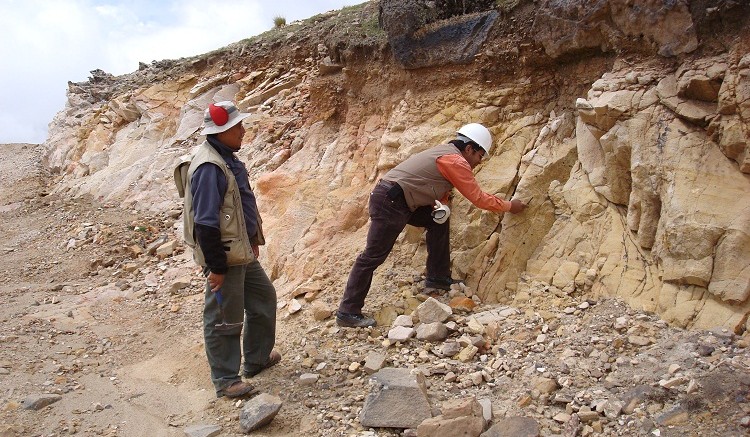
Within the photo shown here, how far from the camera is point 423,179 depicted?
15.4 feet

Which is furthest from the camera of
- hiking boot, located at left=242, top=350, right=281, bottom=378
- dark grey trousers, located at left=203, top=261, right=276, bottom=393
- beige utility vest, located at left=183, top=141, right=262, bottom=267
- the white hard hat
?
the white hard hat

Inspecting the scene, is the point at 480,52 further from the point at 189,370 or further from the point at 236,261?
the point at 189,370

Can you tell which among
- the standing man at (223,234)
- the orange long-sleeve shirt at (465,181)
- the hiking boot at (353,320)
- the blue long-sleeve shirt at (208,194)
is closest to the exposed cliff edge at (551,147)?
the hiking boot at (353,320)

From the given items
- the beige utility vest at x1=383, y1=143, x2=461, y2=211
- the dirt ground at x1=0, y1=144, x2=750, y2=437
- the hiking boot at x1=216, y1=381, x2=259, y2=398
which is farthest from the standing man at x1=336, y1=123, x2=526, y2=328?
the hiking boot at x1=216, y1=381, x2=259, y2=398

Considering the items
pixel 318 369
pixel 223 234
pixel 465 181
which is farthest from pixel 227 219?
pixel 465 181

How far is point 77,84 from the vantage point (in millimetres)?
15609

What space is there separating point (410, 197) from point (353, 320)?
1.06 metres

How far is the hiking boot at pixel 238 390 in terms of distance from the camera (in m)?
3.95

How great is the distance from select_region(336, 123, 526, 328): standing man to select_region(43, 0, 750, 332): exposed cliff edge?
0.39 m

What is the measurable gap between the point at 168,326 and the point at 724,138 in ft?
16.1

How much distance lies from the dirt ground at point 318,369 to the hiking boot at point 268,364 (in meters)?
0.09

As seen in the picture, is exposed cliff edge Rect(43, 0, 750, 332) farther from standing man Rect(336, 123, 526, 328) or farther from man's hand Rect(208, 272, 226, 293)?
man's hand Rect(208, 272, 226, 293)

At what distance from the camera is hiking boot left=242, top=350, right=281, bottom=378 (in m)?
4.31

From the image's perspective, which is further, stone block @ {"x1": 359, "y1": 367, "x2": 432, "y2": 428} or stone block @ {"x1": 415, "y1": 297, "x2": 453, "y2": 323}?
stone block @ {"x1": 415, "y1": 297, "x2": 453, "y2": 323}
